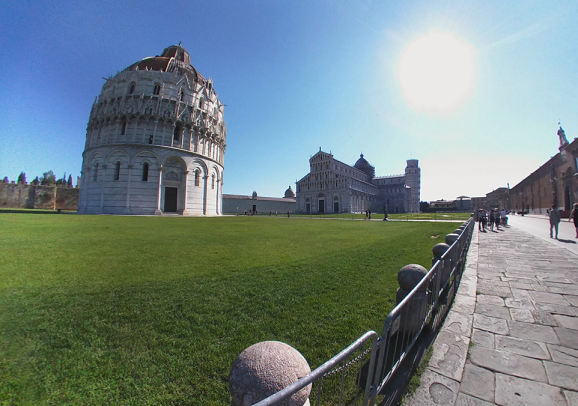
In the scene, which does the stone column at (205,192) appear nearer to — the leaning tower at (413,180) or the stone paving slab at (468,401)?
the stone paving slab at (468,401)

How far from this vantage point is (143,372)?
7.89 feet

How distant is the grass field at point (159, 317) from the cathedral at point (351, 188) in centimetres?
5654

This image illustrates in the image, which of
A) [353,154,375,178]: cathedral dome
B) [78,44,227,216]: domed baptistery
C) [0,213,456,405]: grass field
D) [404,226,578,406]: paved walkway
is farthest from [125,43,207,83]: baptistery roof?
[353,154,375,178]: cathedral dome

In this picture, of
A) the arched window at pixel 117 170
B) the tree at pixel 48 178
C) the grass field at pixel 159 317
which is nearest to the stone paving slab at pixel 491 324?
the grass field at pixel 159 317

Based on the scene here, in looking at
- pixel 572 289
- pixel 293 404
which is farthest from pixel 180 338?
pixel 572 289

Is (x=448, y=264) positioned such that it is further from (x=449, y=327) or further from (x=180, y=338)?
(x=180, y=338)

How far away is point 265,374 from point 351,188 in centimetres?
6607

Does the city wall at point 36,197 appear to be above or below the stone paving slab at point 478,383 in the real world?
above

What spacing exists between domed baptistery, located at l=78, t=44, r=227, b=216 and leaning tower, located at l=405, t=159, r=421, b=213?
249 ft

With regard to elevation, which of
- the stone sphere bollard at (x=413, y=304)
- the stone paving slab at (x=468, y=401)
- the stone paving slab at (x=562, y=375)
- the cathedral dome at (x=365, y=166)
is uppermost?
the cathedral dome at (x=365, y=166)

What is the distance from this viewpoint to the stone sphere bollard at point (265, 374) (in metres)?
1.39

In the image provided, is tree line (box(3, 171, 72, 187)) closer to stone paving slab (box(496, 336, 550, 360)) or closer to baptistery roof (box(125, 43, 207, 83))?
baptistery roof (box(125, 43, 207, 83))

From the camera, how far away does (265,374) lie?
1412mm

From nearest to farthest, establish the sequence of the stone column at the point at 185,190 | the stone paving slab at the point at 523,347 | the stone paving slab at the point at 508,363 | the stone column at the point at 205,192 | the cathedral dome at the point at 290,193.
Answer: the stone paving slab at the point at 508,363
the stone paving slab at the point at 523,347
the stone column at the point at 185,190
the stone column at the point at 205,192
the cathedral dome at the point at 290,193
